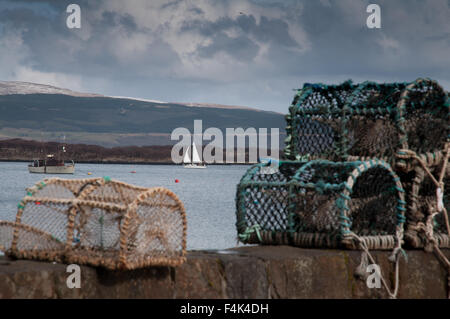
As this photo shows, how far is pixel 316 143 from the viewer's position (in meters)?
8.06

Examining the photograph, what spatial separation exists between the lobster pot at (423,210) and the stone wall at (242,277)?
6.5 inches

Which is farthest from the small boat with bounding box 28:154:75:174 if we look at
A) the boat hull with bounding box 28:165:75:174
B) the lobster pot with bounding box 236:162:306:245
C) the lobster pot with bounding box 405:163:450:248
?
the lobster pot with bounding box 405:163:450:248

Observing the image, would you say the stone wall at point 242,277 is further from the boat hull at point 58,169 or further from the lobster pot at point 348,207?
the boat hull at point 58,169

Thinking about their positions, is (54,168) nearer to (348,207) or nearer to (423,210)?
(423,210)

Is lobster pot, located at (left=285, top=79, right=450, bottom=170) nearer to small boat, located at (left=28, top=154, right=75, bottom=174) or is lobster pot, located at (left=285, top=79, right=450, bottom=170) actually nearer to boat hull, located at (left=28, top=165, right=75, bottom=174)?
small boat, located at (left=28, top=154, right=75, bottom=174)

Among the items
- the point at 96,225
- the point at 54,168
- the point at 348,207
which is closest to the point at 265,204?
the point at 348,207

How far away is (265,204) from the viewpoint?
7.52 meters

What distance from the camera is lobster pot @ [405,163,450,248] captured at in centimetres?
712

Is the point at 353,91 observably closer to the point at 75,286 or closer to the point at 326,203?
the point at 326,203

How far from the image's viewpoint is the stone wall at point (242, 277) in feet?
17.1

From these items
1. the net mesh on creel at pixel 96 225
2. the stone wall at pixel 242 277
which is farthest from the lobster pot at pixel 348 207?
the net mesh on creel at pixel 96 225

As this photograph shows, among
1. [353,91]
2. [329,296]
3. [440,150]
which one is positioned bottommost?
[329,296]
